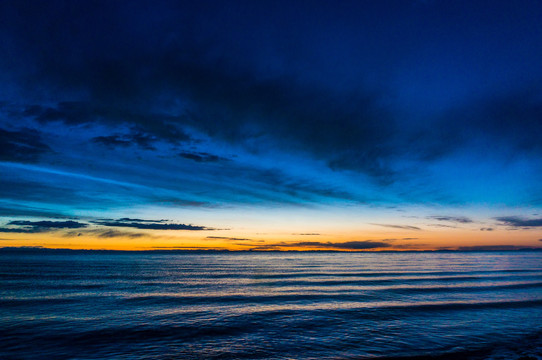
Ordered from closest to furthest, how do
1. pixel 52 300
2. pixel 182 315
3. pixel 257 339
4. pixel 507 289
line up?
pixel 257 339 < pixel 182 315 < pixel 52 300 < pixel 507 289

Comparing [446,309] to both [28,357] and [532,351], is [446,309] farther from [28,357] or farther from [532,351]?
[28,357]

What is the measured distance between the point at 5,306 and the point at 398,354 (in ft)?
116

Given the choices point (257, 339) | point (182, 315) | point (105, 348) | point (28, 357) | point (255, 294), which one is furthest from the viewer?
point (255, 294)

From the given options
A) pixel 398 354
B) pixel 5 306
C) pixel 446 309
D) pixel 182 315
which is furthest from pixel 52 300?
pixel 446 309

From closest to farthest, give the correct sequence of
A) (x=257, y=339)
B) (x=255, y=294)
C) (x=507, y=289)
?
(x=257, y=339)
(x=255, y=294)
(x=507, y=289)

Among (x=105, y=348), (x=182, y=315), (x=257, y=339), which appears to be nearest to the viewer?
(x=105, y=348)

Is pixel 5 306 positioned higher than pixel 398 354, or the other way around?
pixel 398 354

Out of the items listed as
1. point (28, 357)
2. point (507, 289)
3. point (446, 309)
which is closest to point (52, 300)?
point (28, 357)

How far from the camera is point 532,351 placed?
1577cm

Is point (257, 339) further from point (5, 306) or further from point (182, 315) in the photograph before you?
point (5, 306)

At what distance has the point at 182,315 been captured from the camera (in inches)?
1011

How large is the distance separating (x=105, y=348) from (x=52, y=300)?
850 inches

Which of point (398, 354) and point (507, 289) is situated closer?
point (398, 354)

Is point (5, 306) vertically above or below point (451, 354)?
below
